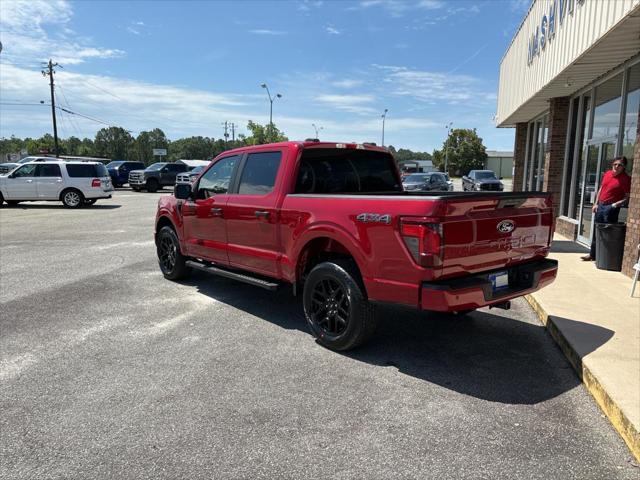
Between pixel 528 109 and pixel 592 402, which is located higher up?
pixel 528 109

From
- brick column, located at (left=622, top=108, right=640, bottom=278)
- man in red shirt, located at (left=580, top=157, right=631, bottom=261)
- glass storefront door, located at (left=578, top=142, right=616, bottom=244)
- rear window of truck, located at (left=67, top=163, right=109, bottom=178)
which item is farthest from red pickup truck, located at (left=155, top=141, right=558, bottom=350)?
rear window of truck, located at (left=67, top=163, right=109, bottom=178)

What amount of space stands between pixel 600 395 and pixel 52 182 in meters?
20.6

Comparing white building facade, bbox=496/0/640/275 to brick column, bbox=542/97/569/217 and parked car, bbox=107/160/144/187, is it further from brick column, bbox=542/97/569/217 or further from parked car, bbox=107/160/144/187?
parked car, bbox=107/160/144/187

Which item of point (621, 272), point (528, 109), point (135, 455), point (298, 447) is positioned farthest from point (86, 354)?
point (528, 109)

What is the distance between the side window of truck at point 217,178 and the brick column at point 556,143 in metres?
9.10

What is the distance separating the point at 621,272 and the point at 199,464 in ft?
23.3

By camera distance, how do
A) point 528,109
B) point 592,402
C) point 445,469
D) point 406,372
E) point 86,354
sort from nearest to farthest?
1. point 445,469
2. point 592,402
3. point 406,372
4. point 86,354
5. point 528,109

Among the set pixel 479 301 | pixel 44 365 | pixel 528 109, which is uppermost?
pixel 528 109

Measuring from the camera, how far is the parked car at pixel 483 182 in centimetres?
2667

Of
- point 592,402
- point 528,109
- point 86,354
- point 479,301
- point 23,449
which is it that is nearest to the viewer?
point 23,449

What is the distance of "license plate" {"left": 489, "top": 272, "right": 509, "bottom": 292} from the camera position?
3.97 metres

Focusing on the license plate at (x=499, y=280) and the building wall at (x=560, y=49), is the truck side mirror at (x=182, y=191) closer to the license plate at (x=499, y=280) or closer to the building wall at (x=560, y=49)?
the license plate at (x=499, y=280)

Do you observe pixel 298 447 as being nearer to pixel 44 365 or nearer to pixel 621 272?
pixel 44 365

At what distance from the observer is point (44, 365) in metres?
4.16
